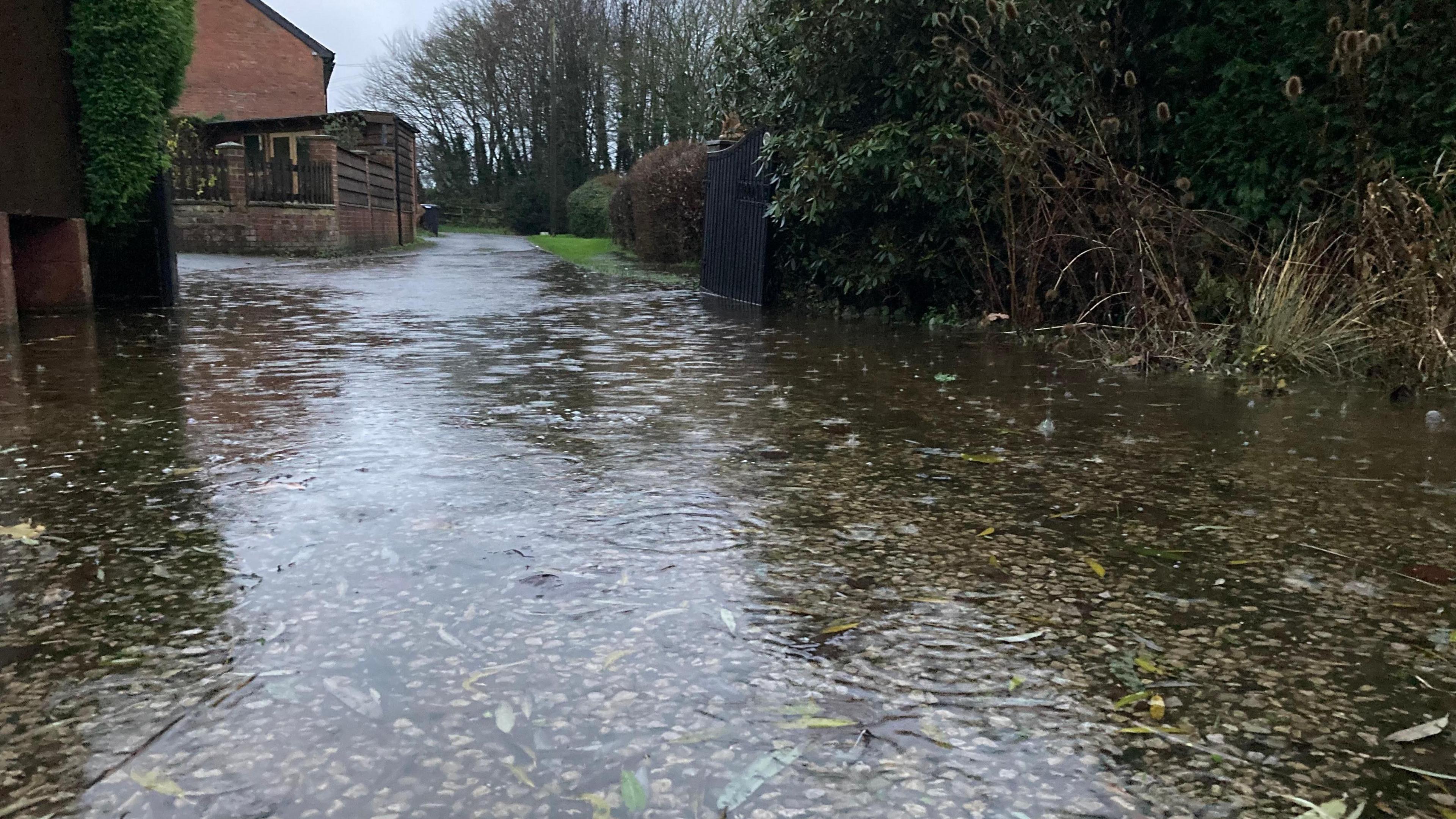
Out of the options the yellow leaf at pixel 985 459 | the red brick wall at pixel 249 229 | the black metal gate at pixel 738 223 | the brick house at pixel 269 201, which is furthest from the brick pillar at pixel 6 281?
the red brick wall at pixel 249 229

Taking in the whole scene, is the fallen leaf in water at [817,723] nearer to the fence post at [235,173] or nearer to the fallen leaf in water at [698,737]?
the fallen leaf in water at [698,737]

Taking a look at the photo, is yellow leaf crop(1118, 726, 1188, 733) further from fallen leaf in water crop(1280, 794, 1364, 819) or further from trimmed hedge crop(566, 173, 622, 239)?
trimmed hedge crop(566, 173, 622, 239)

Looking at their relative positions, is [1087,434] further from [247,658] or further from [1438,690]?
[247,658]

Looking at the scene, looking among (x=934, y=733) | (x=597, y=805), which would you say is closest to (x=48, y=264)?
(x=597, y=805)

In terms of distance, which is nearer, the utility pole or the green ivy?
the green ivy

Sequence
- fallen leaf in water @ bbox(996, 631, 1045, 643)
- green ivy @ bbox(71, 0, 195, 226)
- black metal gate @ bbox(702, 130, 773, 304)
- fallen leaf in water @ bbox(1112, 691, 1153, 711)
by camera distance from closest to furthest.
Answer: fallen leaf in water @ bbox(1112, 691, 1153, 711) < fallen leaf in water @ bbox(996, 631, 1045, 643) < green ivy @ bbox(71, 0, 195, 226) < black metal gate @ bbox(702, 130, 773, 304)

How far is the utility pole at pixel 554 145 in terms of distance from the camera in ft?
138

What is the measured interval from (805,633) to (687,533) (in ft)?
2.44

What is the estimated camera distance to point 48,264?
900cm

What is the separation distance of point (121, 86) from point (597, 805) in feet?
30.0

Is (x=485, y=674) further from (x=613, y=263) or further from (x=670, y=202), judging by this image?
(x=613, y=263)

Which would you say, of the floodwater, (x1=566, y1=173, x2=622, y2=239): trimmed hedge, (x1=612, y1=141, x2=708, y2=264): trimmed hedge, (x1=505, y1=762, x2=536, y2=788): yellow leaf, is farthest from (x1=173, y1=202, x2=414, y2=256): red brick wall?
(x1=505, y1=762, x2=536, y2=788): yellow leaf

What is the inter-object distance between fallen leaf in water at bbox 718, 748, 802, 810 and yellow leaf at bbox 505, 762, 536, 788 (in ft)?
0.99

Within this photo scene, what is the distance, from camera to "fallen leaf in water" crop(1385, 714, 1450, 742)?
1.89 m
